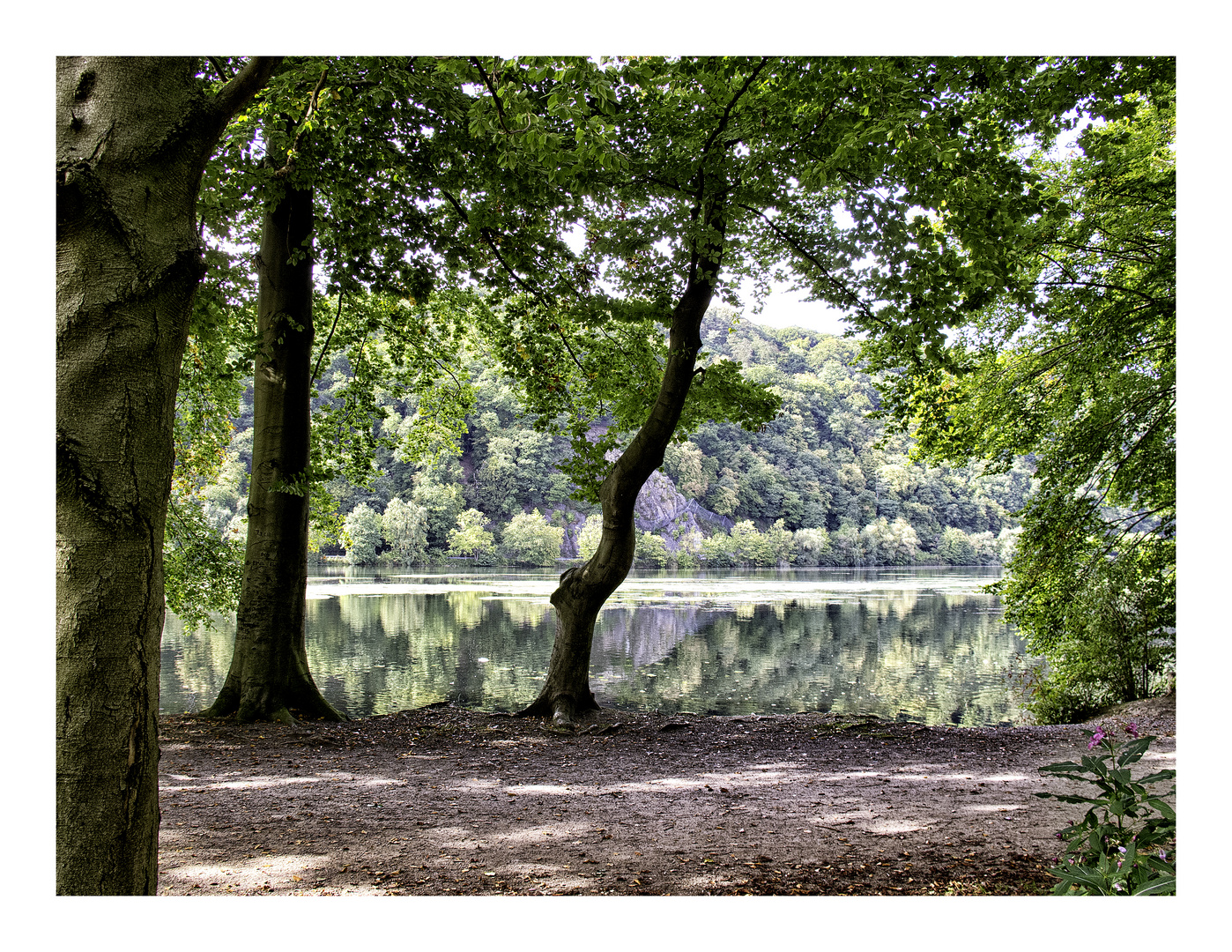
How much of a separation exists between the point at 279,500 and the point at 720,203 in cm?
458

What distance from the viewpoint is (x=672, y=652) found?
17594 mm

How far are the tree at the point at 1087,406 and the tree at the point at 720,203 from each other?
3.31 ft

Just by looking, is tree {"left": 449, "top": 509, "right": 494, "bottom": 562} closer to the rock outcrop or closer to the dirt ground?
the rock outcrop

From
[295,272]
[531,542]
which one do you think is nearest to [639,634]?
[295,272]

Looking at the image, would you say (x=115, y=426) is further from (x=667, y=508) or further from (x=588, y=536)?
(x=667, y=508)

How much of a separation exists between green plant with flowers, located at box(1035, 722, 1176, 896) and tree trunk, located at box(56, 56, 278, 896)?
215 centimetres

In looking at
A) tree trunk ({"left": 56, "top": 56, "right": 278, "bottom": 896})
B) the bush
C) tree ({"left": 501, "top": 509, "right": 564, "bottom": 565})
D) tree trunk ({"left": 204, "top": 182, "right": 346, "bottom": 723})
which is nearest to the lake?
tree trunk ({"left": 204, "top": 182, "right": 346, "bottom": 723})

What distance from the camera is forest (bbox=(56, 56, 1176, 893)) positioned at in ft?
5.67

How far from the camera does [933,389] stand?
8.49 meters

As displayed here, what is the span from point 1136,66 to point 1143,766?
14.0ft

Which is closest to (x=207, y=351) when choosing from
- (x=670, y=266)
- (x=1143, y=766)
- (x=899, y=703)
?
(x=670, y=266)

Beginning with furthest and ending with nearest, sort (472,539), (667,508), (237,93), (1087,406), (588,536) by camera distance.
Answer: (667,508) < (588,536) < (472,539) < (1087,406) < (237,93)

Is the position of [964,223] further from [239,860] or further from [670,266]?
[239,860]

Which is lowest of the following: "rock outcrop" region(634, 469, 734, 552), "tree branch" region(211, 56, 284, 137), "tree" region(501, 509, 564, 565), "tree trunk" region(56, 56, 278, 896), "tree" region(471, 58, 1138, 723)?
"tree" region(501, 509, 564, 565)
